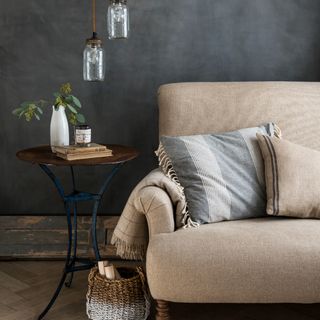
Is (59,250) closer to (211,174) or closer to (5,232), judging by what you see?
(5,232)

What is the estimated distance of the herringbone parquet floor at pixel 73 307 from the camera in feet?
7.83

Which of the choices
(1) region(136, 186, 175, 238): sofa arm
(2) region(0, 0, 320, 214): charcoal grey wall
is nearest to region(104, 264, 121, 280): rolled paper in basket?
(1) region(136, 186, 175, 238): sofa arm

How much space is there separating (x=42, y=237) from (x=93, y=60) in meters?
1.01

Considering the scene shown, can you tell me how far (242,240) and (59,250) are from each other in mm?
1279

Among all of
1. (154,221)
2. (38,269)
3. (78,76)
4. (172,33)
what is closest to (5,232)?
(38,269)

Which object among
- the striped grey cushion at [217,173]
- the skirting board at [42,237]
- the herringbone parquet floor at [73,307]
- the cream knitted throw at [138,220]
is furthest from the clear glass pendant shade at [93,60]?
the herringbone parquet floor at [73,307]

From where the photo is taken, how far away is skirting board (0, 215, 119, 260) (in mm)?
2955

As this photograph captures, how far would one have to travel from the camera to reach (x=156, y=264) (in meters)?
1.98

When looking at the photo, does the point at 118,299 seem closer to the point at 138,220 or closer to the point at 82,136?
the point at 138,220

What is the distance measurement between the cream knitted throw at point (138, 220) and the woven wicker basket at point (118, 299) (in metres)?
0.12

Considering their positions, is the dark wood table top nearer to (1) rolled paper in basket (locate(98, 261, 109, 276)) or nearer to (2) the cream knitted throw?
(2) the cream knitted throw

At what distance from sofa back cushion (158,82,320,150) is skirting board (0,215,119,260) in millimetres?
717

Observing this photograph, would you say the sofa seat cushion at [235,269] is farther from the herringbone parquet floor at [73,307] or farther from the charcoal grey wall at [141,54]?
the charcoal grey wall at [141,54]

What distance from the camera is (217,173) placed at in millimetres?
2273
